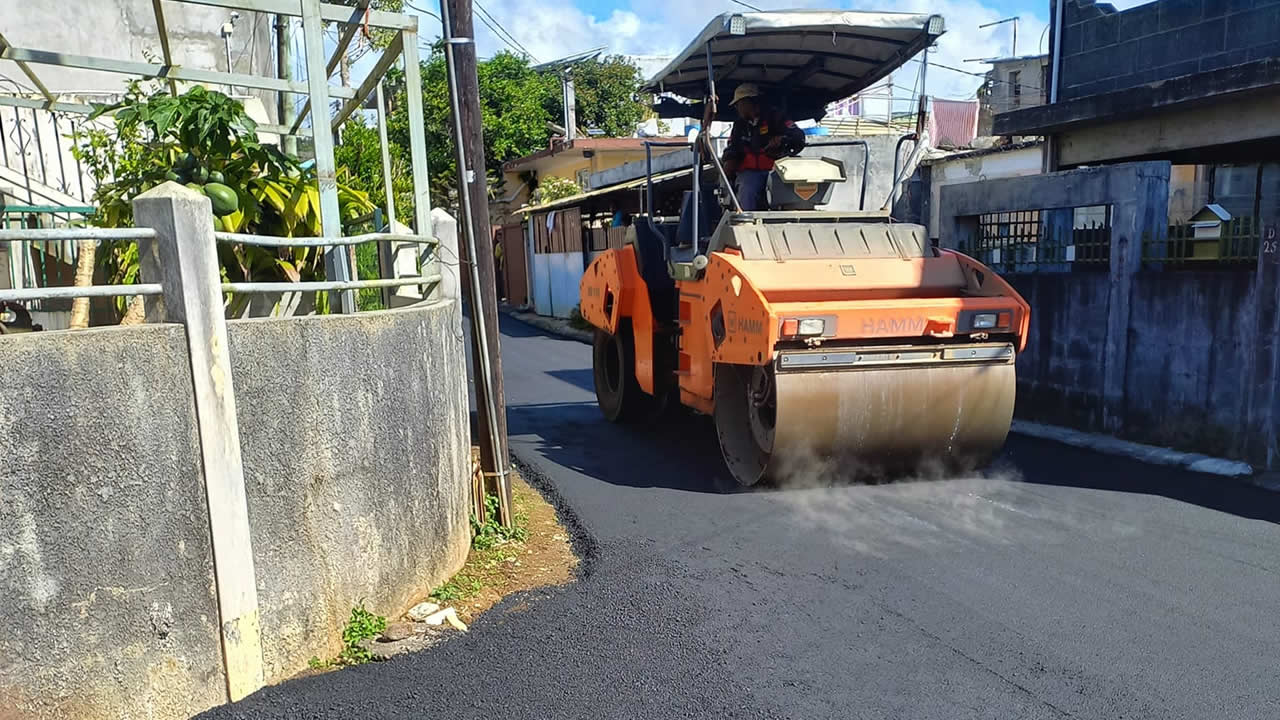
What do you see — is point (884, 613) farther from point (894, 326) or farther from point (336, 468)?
point (336, 468)

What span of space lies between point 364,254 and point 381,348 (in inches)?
326

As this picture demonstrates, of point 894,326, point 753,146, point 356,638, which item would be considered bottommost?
point 356,638

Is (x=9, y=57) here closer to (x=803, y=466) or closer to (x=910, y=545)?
(x=803, y=466)

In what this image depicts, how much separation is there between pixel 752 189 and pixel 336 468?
424 centimetres

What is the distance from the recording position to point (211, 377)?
3357mm

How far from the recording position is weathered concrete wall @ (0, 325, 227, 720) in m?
2.98

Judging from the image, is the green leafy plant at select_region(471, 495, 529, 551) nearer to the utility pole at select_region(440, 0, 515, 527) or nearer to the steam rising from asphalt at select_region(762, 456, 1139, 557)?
the utility pole at select_region(440, 0, 515, 527)

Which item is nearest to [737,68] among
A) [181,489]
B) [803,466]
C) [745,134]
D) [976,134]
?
[745,134]

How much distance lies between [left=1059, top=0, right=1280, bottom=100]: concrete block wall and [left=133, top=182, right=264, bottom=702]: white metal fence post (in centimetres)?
1002

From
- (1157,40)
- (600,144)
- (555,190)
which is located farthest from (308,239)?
(555,190)

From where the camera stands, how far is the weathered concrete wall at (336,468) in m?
3.58

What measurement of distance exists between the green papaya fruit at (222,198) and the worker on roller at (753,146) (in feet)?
11.7

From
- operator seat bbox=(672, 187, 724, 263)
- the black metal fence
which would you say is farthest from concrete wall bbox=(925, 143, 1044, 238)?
operator seat bbox=(672, 187, 724, 263)

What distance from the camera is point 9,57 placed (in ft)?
18.6
